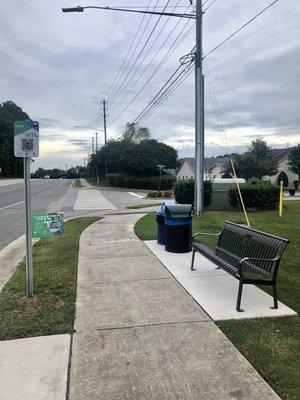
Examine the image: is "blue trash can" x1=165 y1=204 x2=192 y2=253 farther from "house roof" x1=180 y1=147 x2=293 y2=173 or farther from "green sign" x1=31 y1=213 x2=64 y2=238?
"house roof" x1=180 y1=147 x2=293 y2=173

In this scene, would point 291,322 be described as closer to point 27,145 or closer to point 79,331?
point 79,331

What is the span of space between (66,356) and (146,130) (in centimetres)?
6200

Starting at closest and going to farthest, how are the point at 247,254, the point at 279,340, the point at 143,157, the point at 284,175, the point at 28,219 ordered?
1. the point at 279,340
2. the point at 28,219
3. the point at 247,254
4. the point at 143,157
5. the point at 284,175

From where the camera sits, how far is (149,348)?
4133 millimetres

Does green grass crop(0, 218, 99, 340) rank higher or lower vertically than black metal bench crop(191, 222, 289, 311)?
lower

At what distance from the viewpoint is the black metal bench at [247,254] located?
512 cm

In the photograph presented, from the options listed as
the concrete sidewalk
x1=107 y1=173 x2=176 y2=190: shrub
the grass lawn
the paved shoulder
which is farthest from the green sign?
x1=107 y1=173 x2=176 y2=190: shrub

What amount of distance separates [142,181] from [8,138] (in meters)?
55.7

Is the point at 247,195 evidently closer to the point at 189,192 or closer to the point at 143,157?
the point at 189,192

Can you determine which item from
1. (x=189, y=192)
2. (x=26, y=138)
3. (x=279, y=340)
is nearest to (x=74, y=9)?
(x=189, y=192)

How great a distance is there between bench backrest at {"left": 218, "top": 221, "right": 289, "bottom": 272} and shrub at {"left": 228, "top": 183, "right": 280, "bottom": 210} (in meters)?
11.0

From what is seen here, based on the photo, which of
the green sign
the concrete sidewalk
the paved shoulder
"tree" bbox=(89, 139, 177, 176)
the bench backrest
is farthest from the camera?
"tree" bbox=(89, 139, 177, 176)

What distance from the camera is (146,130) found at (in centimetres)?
6481

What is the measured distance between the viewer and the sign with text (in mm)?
5312
